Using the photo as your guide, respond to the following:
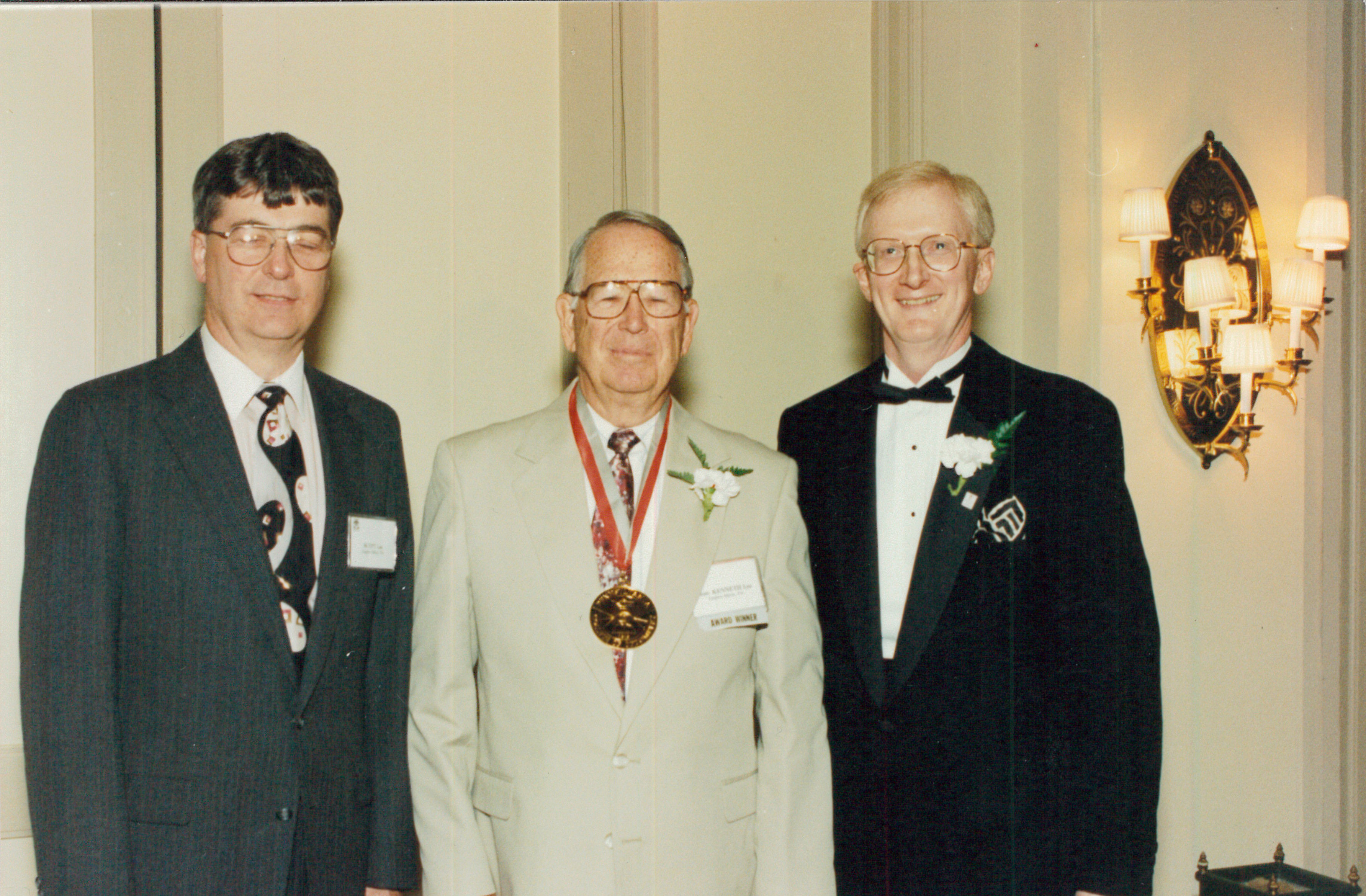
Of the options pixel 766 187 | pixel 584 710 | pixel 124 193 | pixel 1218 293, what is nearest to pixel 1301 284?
pixel 1218 293

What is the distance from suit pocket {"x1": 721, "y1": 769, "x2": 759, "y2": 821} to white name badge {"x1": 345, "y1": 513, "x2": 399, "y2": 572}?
0.86 meters

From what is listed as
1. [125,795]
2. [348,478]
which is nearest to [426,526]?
[348,478]

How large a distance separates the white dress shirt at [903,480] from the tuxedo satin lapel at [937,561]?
0.08ft

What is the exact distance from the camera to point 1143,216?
11.3ft

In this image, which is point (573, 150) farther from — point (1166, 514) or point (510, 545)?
point (1166, 514)

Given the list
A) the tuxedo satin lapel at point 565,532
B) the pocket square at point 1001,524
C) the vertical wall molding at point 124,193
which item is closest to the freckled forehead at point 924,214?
the pocket square at point 1001,524

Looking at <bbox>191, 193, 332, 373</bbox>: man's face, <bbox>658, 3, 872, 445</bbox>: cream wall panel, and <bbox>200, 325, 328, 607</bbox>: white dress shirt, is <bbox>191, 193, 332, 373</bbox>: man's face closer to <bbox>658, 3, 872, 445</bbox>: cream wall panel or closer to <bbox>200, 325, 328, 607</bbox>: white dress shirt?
<bbox>200, 325, 328, 607</bbox>: white dress shirt

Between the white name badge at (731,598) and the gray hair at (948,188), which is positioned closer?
the white name badge at (731,598)

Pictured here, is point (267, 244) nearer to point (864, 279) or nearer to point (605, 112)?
point (864, 279)

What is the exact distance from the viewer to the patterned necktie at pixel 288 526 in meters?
2.14

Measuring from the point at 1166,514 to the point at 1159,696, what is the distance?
142 cm

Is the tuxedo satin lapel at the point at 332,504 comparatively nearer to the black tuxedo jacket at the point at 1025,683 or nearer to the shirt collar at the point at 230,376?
the shirt collar at the point at 230,376

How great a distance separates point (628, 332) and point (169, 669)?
1.12 meters

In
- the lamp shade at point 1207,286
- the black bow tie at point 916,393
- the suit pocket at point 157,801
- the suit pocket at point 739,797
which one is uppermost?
the lamp shade at point 1207,286
